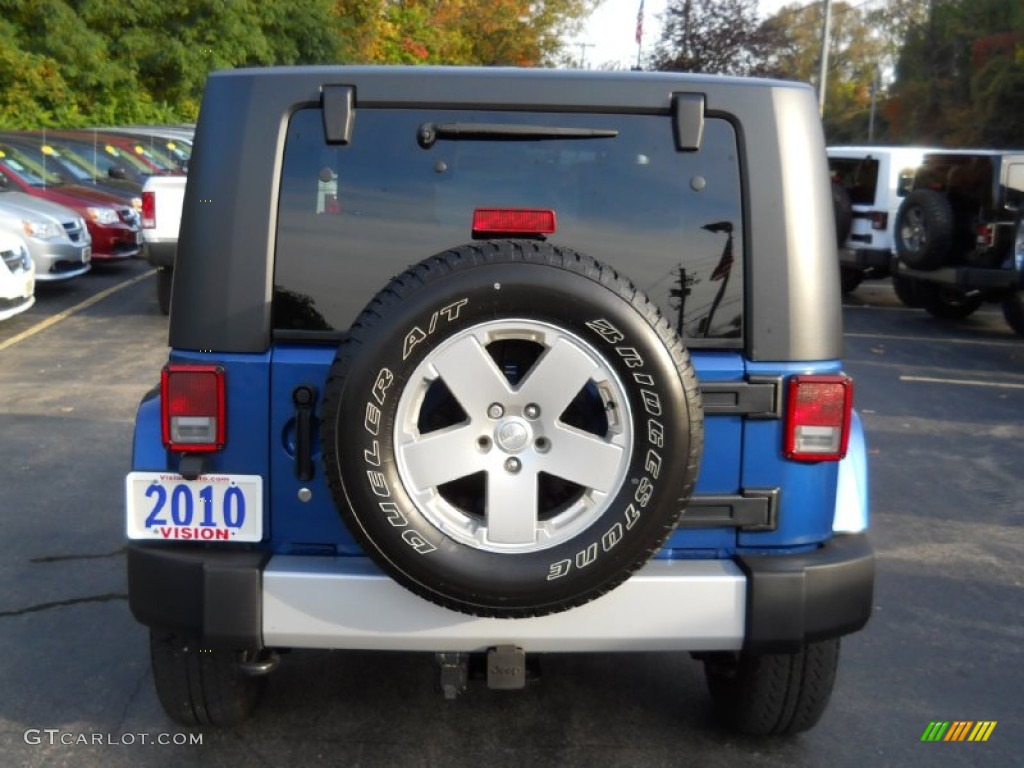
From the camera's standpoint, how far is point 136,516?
3.55 m

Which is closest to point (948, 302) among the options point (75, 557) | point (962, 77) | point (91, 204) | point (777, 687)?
point (91, 204)

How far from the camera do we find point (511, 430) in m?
3.23

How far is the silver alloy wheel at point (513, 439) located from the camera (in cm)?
319

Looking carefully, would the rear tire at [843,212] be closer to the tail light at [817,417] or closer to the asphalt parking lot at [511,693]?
the asphalt parking lot at [511,693]

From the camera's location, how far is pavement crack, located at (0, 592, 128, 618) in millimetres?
5113

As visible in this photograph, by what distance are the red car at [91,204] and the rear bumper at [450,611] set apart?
43.8 feet

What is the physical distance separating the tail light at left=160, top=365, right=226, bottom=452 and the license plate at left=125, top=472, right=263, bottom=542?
9 centimetres

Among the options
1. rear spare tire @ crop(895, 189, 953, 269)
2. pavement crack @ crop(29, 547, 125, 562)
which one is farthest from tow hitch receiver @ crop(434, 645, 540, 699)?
rear spare tire @ crop(895, 189, 953, 269)

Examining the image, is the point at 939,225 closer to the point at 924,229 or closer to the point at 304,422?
the point at 924,229

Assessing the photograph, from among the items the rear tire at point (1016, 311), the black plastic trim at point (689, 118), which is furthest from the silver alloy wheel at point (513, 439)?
the rear tire at point (1016, 311)

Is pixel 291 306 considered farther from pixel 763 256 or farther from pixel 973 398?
pixel 973 398

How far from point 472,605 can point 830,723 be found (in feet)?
5.26

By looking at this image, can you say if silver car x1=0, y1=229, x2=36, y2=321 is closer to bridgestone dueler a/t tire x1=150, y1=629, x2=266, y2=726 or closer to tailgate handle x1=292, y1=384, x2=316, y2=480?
bridgestone dueler a/t tire x1=150, y1=629, x2=266, y2=726

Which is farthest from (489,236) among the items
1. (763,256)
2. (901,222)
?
(901,222)
